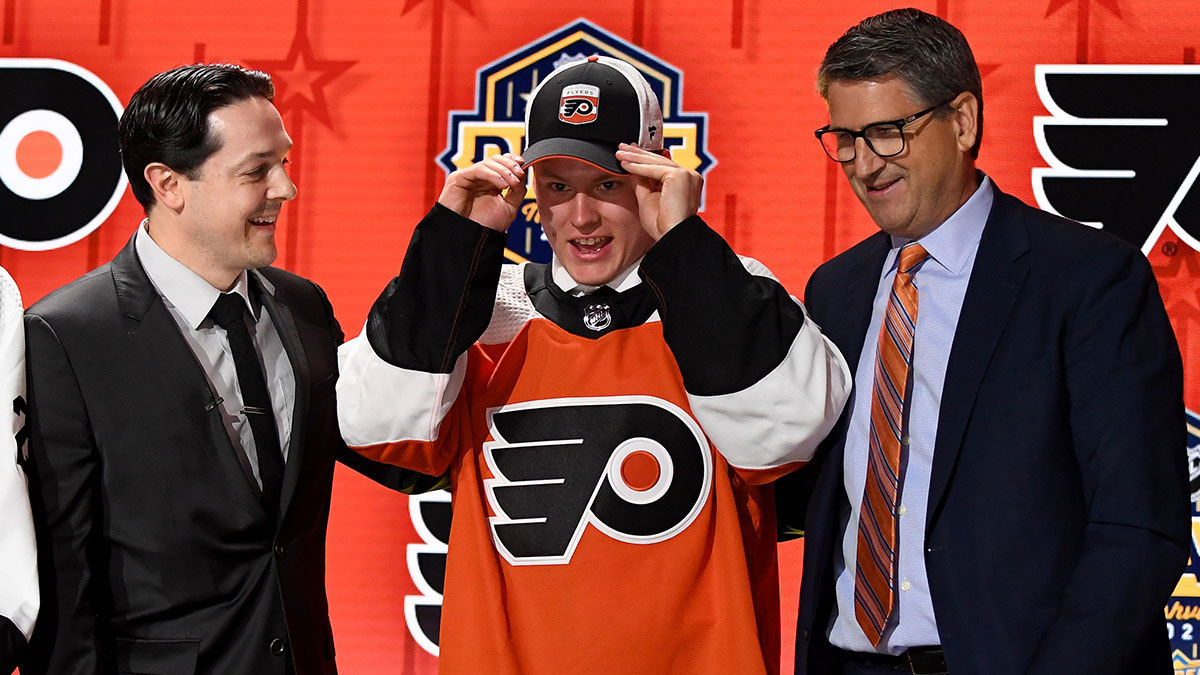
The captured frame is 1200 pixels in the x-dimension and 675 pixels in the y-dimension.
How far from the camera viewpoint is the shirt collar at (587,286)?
1.68m

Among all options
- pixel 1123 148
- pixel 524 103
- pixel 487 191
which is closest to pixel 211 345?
pixel 487 191

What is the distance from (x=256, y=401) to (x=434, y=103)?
4.84 ft

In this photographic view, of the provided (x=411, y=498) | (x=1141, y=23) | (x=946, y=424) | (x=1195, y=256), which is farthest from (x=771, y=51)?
(x=946, y=424)

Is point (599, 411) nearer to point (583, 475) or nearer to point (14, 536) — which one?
point (583, 475)

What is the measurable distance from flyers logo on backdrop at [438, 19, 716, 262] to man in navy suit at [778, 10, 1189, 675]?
1350 millimetres

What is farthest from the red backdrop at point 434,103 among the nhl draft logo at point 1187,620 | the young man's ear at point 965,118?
the young man's ear at point 965,118

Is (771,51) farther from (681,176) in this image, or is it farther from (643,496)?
(643,496)

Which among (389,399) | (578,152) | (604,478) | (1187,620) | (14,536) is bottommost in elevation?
(1187,620)

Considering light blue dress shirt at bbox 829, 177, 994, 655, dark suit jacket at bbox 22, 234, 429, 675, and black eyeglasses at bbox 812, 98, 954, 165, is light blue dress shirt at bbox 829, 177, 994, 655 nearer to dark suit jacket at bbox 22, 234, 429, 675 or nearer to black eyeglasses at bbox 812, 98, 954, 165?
black eyeglasses at bbox 812, 98, 954, 165

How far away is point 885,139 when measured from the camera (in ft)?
5.25

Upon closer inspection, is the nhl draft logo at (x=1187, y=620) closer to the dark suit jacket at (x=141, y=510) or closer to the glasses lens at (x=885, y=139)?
the glasses lens at (x=885, y=139)

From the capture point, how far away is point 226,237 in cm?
191

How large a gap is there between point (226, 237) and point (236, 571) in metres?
0.55

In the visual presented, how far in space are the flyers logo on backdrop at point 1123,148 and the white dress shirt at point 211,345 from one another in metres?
1.98
